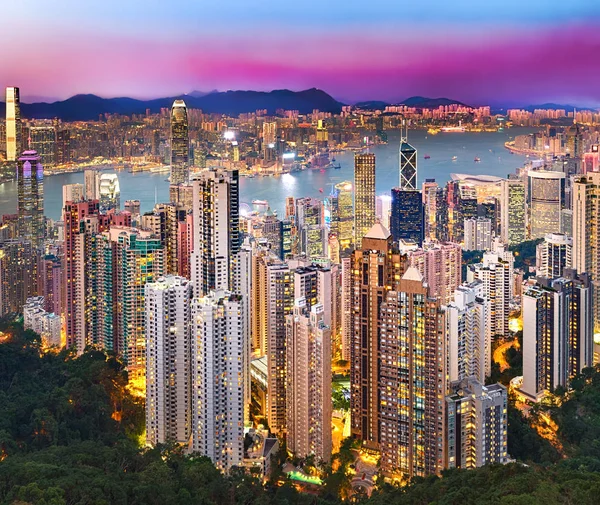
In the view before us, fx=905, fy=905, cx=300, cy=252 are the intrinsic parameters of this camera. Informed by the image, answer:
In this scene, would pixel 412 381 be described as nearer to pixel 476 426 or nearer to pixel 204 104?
pixel 476 426

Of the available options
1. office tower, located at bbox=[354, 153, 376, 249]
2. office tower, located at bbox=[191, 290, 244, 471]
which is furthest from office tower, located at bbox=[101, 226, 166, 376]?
office tower, located at bbox=[354, 153, 376, 249]

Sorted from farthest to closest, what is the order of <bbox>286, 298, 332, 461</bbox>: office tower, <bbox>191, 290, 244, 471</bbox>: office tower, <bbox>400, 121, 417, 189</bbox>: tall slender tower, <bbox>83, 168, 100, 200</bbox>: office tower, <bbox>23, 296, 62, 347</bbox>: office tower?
<bbox>400, 121, 417, 189</bbox>: tall slender tower, <bbox>83, 168, 100, 200</bbox>: office tower, <bbox>23, 296, 62, 347</bbox>: office tower, <bbox>286, 298, 332, 461</bbox>: office tower, <bbox>191, 290, 244, 471</bbox>: office tower

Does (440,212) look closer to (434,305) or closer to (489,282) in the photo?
(489,282)

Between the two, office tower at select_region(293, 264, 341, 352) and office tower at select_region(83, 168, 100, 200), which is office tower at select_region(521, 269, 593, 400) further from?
office tower at select_region(83, 168, 100, 200)

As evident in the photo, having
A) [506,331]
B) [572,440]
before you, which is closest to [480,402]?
[572,440]

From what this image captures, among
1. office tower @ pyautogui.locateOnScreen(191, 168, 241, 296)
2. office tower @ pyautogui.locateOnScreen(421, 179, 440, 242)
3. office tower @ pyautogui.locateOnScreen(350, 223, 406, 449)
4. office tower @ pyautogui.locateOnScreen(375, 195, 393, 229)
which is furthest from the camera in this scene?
office tower @ pyautogui.locateOnScreen(421, 179, 440, 242)

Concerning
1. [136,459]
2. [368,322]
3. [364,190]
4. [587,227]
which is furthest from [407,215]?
[136,459]

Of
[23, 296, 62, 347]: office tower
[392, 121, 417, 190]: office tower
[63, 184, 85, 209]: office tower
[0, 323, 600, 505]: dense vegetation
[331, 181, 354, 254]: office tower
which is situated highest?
[392, 121, 417, 190]: office tower
